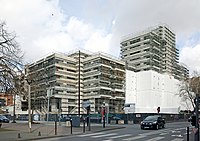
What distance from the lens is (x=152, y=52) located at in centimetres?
13450

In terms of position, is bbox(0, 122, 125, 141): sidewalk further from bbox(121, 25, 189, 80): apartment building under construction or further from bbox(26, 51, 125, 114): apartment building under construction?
bbox(121, 25, 189, 80): apartment building under construction

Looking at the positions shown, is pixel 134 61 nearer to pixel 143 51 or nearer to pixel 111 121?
pixel 143 51

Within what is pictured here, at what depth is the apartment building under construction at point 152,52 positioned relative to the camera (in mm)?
134000

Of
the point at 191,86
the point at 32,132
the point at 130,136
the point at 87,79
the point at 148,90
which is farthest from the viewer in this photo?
the point at 87,79

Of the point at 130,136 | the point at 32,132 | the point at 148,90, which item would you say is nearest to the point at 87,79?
the point at 148,90

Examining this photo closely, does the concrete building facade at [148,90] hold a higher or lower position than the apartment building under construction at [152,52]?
lower

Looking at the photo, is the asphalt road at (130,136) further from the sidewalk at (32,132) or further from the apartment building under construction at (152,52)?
the apartment building under construction at (152,52)

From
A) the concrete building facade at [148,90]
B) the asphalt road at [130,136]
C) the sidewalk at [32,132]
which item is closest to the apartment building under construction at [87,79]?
the concrete building facade at [148,90]

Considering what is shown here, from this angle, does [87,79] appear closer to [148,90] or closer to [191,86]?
[148,90]

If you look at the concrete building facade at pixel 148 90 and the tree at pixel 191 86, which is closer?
the tree at pixel 191 86

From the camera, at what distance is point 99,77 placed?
4737 inches

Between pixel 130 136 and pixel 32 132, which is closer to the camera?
pixel 130 136

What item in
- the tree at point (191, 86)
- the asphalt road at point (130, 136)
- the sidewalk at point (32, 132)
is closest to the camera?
the asphalt road at point (130, 136)

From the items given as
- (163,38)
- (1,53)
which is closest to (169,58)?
(163,38)
